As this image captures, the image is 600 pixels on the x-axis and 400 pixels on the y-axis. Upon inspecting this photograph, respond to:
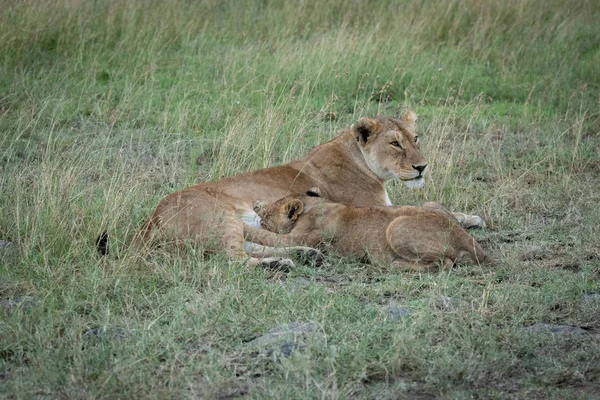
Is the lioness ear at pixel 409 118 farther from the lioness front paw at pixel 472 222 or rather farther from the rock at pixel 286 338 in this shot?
the rock at pixel 286 338

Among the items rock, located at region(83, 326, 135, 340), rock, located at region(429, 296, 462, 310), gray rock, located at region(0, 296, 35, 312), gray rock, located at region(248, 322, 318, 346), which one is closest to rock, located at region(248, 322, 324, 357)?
gray rock, located at region(248, 322, 318, 346)

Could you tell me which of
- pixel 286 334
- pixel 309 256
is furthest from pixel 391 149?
pixel 286 334

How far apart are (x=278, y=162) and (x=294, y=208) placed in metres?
1.90

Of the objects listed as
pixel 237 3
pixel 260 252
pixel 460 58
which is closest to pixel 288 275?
pixel 260 252

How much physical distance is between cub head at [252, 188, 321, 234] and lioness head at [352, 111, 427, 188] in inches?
27.1

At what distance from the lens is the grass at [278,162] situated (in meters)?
4.34

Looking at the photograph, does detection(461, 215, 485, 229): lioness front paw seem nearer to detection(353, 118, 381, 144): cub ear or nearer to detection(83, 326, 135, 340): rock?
detection(353, 118, 381, 144): cub ear

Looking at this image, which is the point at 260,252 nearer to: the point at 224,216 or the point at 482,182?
the point at 224,216

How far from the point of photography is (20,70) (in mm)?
9867

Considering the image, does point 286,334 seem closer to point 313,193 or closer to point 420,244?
point 420,244

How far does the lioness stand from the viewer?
649cm

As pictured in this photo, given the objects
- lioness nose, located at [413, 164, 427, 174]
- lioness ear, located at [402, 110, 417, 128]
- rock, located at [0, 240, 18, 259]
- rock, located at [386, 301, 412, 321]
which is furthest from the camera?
lioness ear, located at [402, 110, 417, 128]

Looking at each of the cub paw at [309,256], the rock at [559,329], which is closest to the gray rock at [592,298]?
the rock at [559,329]

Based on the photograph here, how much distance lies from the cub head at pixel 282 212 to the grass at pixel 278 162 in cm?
45
